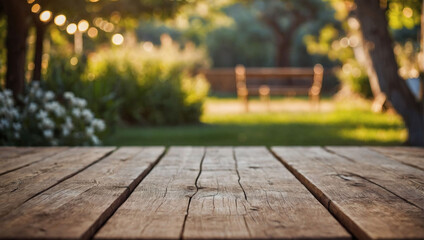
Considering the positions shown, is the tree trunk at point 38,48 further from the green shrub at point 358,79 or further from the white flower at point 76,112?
the green shrub at point 358,79

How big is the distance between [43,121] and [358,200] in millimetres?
3506

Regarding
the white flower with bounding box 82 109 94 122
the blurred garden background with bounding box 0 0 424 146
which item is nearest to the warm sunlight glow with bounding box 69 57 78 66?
the blurred garden background with bounding box 0 0 424 146

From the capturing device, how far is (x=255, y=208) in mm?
1551

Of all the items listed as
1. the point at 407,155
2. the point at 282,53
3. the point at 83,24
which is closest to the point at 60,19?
the point at 83,24

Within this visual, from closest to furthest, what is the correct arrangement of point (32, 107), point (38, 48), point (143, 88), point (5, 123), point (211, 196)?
point (211, 196) < point (5, 123) < point (32, 107) < point (38, 48) < point (143, 88)

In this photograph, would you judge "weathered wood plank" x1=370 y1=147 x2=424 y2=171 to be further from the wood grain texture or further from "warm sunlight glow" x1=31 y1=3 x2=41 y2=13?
"warm sunlight glow" x1=31 y1=3 x2=41 y2=13

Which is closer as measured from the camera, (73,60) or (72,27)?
(72,27)

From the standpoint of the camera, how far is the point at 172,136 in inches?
286

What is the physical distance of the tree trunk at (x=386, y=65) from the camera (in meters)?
6.12

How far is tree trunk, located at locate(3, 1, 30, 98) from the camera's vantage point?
462 centimetres

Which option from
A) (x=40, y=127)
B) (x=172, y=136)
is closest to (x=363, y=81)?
(x=172, y=136)

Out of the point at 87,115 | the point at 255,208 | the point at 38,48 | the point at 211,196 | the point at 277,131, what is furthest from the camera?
the point at 277,131

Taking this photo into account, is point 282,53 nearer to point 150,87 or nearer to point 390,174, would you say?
point 150,87

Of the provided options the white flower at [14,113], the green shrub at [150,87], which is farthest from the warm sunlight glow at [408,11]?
the white flower at [14,113]
